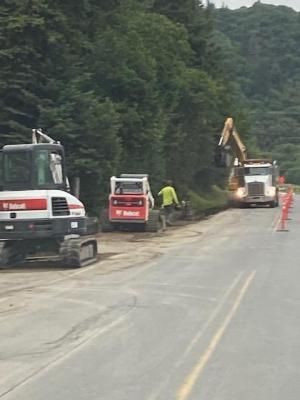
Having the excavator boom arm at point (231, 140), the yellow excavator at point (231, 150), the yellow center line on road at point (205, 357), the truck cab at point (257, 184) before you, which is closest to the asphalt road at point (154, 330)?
the yellow center line on road at point (205, 357)

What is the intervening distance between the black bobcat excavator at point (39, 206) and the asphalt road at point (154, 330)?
3.12 ft

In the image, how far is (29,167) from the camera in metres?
21.5

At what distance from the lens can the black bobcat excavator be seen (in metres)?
21.3

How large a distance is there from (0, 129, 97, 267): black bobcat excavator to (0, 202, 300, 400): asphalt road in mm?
951

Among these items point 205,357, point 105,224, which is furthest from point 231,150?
point 205,357

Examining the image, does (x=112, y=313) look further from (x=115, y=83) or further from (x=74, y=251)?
(x=115, y=83)

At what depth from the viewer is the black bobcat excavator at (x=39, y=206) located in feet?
69.8

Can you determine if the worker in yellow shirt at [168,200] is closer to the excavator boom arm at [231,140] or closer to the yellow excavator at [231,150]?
the yellow excavator at [231,150]

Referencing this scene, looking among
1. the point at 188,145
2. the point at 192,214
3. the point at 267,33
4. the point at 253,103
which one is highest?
the point at 267,33

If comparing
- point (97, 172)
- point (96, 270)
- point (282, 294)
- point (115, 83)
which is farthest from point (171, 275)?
point (115, 83)

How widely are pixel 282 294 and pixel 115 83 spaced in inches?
1089

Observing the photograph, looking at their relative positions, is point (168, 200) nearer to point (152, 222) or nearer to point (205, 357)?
point (152, 222)

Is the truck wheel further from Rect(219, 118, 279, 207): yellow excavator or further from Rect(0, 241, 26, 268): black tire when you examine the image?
Rect(219, 118, 279, 207): yellow excavator

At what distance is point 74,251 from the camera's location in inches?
834
